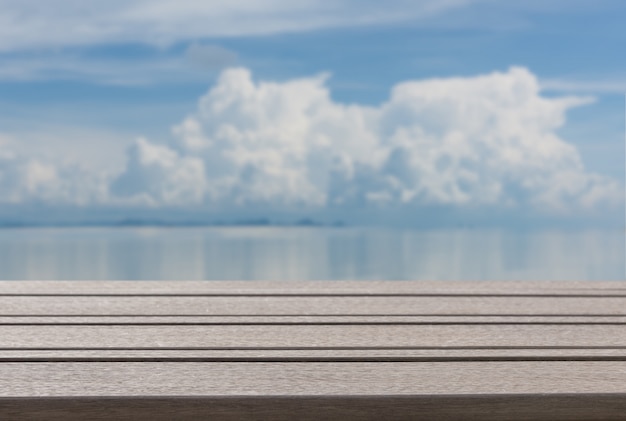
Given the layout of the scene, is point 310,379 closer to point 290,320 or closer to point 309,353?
point 309,353

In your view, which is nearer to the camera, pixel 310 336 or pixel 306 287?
pixel 310 336

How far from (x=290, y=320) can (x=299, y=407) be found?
42 cm

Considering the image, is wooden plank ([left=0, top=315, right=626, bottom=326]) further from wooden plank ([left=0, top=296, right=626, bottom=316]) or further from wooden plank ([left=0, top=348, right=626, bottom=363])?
wooden plank ([left=0, top=348, right=626, bottom=363])

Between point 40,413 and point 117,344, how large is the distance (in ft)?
0.84

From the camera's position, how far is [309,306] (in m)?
1.62

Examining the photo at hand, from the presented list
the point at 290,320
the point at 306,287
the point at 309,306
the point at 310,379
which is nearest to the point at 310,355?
the point at 310,379

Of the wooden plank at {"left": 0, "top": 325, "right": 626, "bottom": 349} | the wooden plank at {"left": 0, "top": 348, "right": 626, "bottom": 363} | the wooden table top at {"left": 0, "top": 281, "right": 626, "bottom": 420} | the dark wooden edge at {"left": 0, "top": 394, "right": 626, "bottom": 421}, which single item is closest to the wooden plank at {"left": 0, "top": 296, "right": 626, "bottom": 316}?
the wooden table top at {"left": 0, "top": 281, "right": 626, "bottom": 420}

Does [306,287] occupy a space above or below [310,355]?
above

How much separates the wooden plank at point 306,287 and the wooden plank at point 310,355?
19.3 inches

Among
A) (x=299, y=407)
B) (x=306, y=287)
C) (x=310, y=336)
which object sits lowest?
(x=299, y=407)

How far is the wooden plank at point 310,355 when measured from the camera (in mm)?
1223

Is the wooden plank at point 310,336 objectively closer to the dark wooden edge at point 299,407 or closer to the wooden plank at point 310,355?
the wooden plank at point 310,355

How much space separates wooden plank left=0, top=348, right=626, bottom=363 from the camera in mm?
1223

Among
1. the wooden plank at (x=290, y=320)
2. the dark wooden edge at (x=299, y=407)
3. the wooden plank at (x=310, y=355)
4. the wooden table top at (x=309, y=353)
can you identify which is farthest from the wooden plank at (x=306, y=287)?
the dark wooden edge at (x=299, y=407)
